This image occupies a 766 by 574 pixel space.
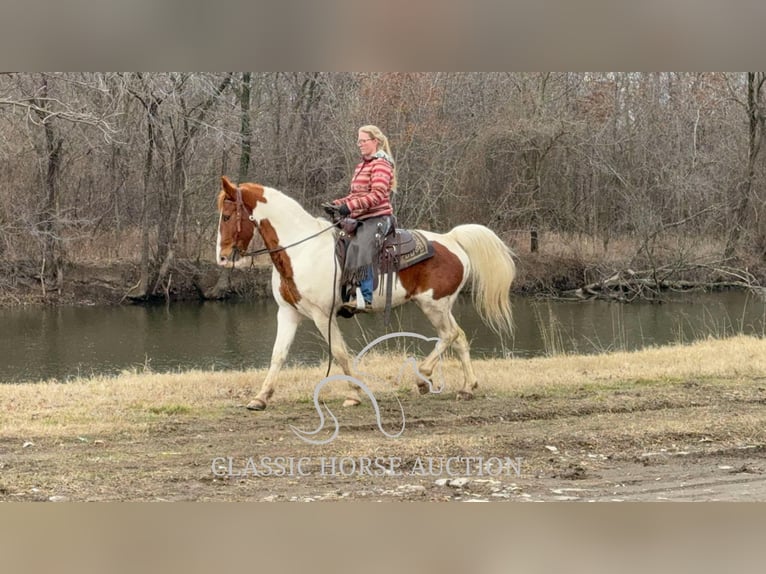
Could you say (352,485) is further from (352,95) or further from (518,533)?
(352,95)

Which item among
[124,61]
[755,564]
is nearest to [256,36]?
[124,61]

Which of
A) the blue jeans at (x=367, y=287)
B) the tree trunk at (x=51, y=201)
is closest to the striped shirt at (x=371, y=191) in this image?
the blue jeans at (x=367, y=287)

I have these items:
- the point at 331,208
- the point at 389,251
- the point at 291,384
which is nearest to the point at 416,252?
the point at 389,251

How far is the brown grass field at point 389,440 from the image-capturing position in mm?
4676

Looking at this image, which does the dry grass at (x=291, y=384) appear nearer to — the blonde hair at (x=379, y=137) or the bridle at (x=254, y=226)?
the bridle at (x=254, y=226)

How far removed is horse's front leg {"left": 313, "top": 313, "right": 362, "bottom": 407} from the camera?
5074mm

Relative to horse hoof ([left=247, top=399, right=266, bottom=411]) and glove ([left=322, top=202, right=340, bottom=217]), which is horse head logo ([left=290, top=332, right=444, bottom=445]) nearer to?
horse hoof ([left=247, top=399, right=266, bottom=411])

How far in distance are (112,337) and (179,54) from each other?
6.28 ft

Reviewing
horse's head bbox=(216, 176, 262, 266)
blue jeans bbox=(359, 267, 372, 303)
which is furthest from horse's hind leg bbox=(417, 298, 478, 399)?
horse's head bbox=(216, 176, 262, 266)

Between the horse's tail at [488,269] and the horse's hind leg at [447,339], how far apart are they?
0.21m

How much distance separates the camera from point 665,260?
17.8 feet

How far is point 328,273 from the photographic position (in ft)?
16.8

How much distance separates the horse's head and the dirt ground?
3.03 feet

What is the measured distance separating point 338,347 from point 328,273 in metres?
0.47
